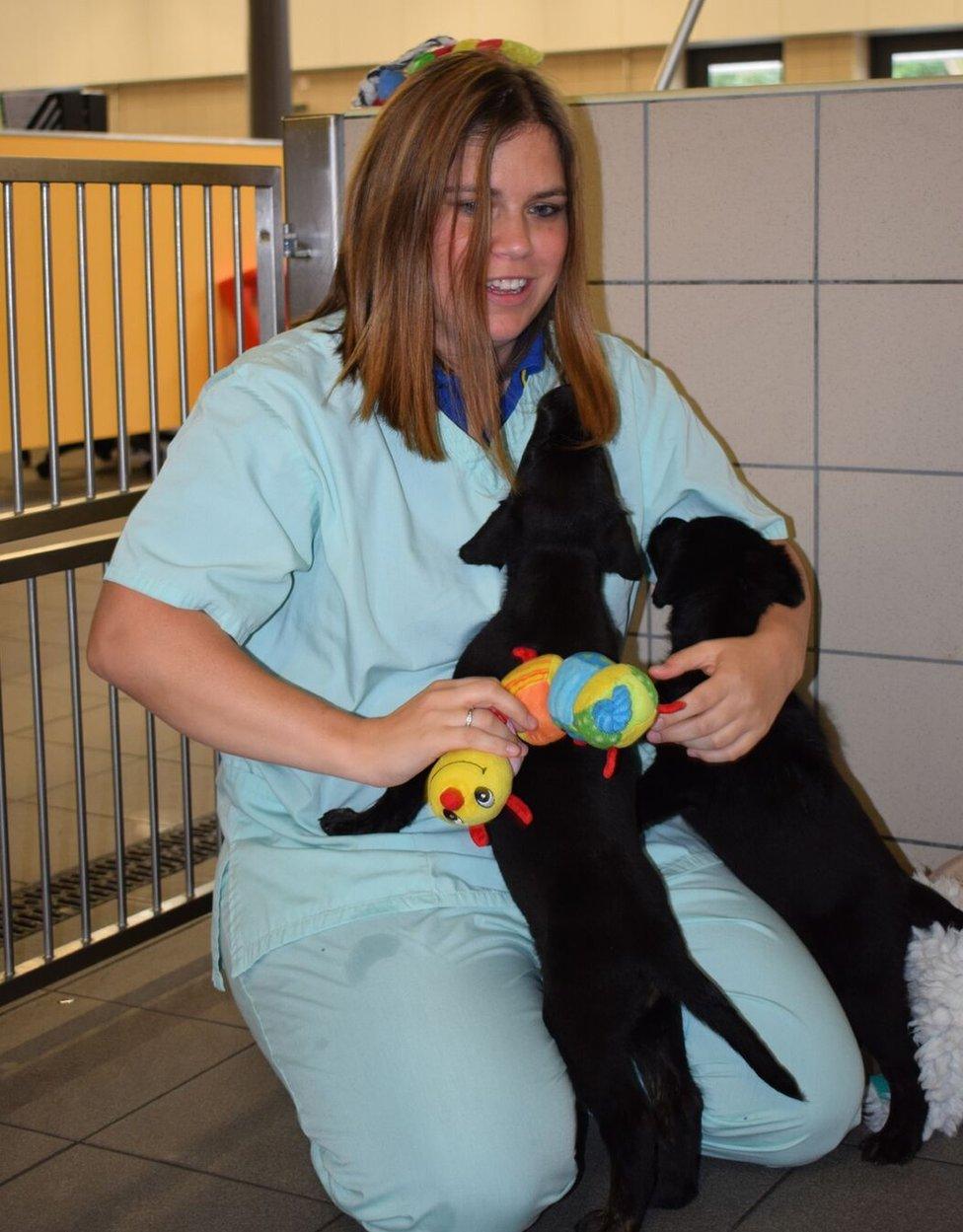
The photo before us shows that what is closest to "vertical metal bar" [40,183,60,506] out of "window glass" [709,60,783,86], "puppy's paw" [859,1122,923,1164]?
"puppy's paw" [859,1122,923,1164]

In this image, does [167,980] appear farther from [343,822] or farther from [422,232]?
[422,232]

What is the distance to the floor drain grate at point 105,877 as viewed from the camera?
104 inches

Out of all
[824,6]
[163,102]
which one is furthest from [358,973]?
[163,102]

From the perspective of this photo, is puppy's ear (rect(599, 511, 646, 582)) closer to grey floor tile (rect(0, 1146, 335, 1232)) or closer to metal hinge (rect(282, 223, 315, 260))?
grey floor tile (rect(0, 1146, 335, 1232))

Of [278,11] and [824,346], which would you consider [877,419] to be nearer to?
[824,346]

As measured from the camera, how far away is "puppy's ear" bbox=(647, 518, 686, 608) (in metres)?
1.93

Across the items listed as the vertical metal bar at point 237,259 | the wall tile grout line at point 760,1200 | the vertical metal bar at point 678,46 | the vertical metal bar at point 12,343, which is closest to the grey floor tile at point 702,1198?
the wall tile grout line at point 760,1200

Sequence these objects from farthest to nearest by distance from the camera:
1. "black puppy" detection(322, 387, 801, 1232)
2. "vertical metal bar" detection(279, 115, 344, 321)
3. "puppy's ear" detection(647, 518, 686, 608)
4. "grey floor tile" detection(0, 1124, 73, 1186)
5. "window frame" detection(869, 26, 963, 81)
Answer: "window frame" detection(869, 26, 963, 81) → "vertical metal bar" detection(279, 115, 344, 321) → "puppy's ear" detection(647, 518, 686, 608) → "grey floor tile" detection(0, 1124, 73, 1186) → "black puppy" detection(322, 387, 801, 1232)

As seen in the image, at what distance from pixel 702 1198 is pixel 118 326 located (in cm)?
161

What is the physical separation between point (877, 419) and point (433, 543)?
859 mm

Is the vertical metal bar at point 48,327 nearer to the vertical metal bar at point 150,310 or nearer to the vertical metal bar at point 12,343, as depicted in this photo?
the vertical metal bar at point 12,343

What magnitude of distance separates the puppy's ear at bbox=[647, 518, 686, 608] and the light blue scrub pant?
1.44 ft

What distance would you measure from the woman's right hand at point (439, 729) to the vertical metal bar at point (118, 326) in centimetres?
106

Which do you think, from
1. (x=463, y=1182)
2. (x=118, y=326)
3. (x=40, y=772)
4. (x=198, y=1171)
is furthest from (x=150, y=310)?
(x=463, y=1182)
